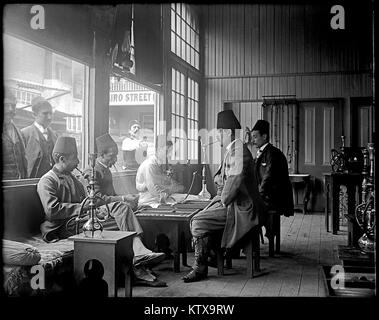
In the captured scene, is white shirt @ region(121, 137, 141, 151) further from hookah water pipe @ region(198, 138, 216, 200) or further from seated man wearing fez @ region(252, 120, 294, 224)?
seated man wearing fez @ region(252, 120, 294, 224)

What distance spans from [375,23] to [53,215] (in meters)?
1.68

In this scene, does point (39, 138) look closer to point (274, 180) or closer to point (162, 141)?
point (162, 141)

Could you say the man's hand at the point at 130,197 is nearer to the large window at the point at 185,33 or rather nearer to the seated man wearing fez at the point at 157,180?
the seated man wearing fez at the point at 157,180

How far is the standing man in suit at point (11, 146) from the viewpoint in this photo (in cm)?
197

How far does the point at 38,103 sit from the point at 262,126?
116 cm

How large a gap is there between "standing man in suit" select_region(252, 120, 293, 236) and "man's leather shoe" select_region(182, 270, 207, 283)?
21.9 inches

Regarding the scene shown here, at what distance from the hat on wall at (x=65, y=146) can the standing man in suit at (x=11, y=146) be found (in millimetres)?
161

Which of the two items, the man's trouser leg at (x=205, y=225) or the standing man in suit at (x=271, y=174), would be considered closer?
the standing man in suit at (x=271, y=174)

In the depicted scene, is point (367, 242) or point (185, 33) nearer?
point (367, 242)

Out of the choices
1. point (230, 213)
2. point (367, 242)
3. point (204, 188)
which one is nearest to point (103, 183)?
point (204, 188)

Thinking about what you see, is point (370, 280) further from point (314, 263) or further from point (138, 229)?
point (138, 229)

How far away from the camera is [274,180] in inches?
109

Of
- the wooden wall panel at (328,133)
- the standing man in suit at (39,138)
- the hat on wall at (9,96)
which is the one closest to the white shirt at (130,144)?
the standing man in suit at (39,138)
